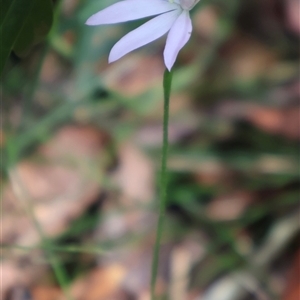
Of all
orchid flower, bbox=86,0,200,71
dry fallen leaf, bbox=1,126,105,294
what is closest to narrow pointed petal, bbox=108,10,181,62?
orchid flower, bbox=86,0,200,71

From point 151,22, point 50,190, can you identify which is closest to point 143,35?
point 151,22

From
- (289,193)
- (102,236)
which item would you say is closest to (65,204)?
(102,236)

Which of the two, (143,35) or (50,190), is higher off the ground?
(143,35)

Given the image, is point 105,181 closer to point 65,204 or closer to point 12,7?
point 65,204

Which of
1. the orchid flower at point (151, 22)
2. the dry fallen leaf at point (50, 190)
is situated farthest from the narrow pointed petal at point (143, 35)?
the dry fallen leaf at point (50, 190)

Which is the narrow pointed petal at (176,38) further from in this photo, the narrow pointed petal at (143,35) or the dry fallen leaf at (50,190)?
the dry fallen leaf at (50,190)

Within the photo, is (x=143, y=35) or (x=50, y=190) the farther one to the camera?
(x=50, y=190)

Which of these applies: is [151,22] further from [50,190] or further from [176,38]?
[50,190]
